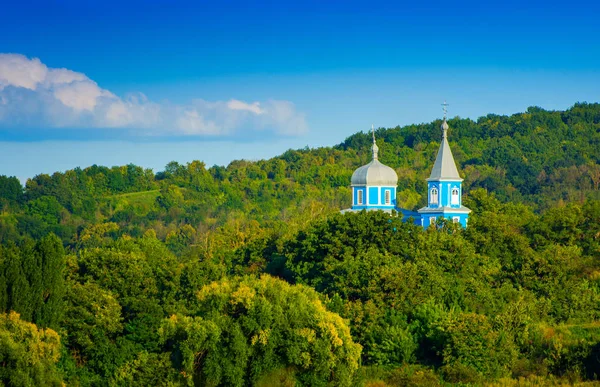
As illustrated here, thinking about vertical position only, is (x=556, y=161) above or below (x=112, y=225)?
above

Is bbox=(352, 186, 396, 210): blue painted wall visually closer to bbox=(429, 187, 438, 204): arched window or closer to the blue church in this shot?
the blue church

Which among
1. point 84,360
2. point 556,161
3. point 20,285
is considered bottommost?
point 84,360

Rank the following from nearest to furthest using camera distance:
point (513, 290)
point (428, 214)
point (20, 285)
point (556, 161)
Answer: point (20, 285) → point (513, 290) → point (428, 214) → point (556, 161)

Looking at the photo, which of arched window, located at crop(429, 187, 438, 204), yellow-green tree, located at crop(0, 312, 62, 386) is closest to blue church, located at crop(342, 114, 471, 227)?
arched window, located at crop(429, 187, 438, 204)

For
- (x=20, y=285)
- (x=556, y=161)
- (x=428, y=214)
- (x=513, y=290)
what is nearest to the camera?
(x=20, y=285)

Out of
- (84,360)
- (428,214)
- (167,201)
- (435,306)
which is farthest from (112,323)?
(167,201)

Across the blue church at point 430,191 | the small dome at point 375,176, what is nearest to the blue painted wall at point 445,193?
the blue church at point 430,191

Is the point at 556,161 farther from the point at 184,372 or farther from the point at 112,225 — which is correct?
the point at 184,372

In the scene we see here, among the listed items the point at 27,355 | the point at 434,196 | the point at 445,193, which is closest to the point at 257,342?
the point at 27,355
